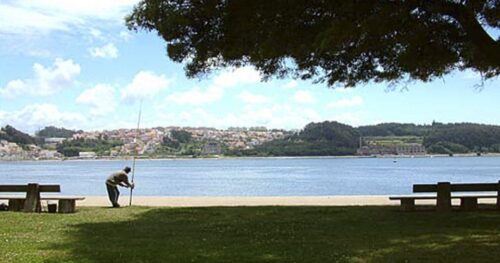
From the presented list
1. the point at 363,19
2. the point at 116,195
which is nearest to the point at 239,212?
the point at 116,195

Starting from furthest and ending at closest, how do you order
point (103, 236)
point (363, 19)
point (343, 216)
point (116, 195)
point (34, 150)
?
point (34, 150) < point (116, 195) < point (343, 216) < point (103, 236) < point (363, 19)

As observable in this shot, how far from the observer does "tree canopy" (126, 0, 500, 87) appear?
941 cm

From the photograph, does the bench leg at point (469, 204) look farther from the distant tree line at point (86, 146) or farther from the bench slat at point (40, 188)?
the distant tree line at point (86, 146)

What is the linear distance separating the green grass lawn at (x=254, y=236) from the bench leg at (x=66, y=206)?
1.62 ft

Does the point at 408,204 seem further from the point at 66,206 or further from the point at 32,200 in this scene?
the point at 32,200

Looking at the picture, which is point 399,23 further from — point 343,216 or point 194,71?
point 343,216

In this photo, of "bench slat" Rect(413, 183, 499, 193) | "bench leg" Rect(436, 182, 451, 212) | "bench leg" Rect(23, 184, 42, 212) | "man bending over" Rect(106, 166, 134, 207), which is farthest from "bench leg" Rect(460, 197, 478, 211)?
"bench leg" Rect(23, 184, 42, 212)

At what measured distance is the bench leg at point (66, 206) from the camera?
15.5 metres

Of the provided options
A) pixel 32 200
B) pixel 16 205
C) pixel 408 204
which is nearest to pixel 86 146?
pixel 16 205

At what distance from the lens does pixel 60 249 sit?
9.55m

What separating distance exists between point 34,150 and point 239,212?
123 metres

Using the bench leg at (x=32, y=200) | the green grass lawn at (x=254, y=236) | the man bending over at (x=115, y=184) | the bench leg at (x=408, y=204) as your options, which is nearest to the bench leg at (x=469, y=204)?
the green grass lawn at (x=254, y=236)

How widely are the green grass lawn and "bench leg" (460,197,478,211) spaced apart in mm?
460

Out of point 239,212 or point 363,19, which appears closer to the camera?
point 363,19
